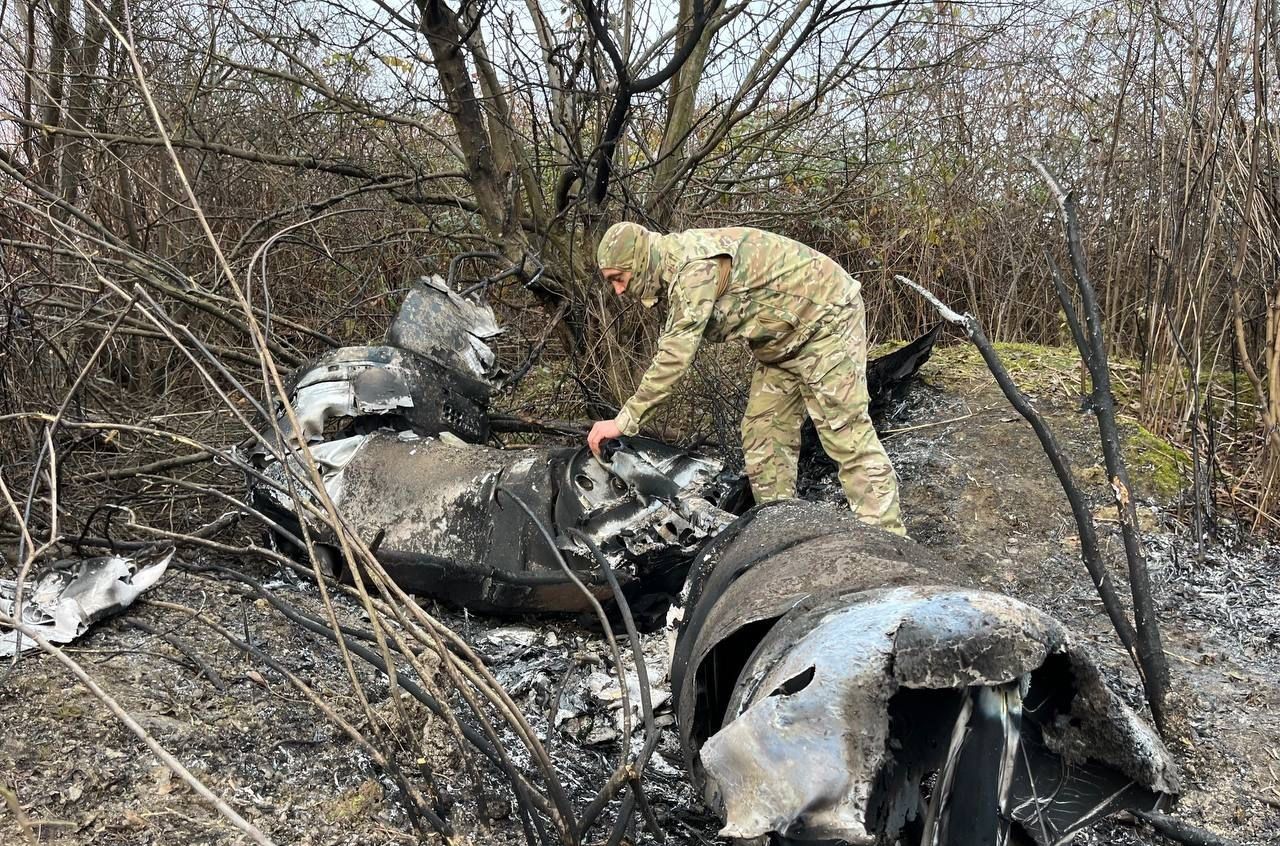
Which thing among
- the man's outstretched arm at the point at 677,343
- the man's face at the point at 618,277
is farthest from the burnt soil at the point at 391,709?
the man's face at the point at 618,277

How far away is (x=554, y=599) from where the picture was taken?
3.15 meters

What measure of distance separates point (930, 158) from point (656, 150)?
105 inches

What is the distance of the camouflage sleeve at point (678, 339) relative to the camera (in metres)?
3.55

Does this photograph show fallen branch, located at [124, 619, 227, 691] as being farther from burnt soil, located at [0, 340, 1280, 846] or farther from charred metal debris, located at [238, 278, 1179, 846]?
charred metal debris, located at [238, 278, 1179, 846]

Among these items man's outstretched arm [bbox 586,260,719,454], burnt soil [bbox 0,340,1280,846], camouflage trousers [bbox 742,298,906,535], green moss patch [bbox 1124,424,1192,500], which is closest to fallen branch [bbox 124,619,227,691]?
burnt soil [bbox 0,340,1280,846]

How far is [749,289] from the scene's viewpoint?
397cm

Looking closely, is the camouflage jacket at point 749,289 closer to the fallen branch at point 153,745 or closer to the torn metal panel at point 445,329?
the torn metal panel at point 445,329

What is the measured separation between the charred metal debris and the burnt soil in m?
0.10

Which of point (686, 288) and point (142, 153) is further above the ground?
point (142, 153)

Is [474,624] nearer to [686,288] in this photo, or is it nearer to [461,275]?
[686,288]

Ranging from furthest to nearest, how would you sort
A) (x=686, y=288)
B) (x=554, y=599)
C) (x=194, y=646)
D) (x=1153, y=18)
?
(x=1153, y=18) < (x=686, y=288) < (x=554, y=599) < (x=194, y=646)

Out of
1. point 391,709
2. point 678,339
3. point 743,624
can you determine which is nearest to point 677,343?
point 678,339

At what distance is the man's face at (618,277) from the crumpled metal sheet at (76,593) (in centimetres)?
201

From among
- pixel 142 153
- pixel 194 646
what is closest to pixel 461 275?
pixel 142 153
